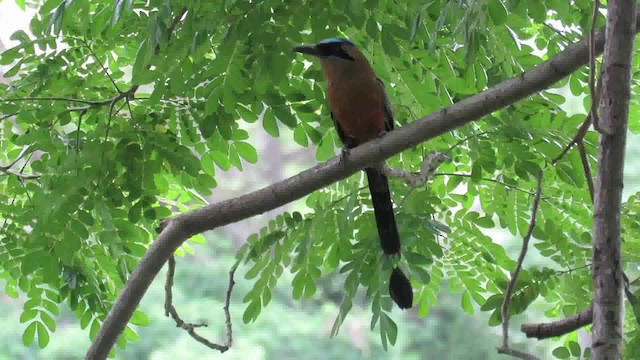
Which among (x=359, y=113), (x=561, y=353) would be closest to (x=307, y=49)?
(x=359, y=113)

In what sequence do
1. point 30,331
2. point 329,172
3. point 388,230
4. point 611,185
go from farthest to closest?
point 30,331
point 388,230
point 329,172
point 611,185

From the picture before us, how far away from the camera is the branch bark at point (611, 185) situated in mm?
768

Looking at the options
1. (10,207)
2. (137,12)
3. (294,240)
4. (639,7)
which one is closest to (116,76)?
(137,12)

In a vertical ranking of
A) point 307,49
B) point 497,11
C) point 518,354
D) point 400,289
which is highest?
point 307,49

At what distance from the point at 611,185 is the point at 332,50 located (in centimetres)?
87

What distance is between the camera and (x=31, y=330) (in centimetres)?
199

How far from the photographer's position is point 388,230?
1.54 m

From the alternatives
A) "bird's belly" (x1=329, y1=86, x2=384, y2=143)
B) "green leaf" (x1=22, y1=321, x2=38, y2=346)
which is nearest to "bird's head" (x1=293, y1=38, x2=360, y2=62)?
"bird's belly" (x1=329, y1=86, x2=384, y2=143)

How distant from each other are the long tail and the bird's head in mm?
260

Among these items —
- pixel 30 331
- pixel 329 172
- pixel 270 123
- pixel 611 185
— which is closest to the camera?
pixel 611 185

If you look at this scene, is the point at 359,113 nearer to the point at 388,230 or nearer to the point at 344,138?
the point at 344,138

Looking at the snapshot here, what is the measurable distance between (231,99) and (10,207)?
70 centimetres

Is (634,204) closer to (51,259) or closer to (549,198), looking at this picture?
(549,198)

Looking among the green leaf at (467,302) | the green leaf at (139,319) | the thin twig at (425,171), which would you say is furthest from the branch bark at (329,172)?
the green leaf at (467,302)
